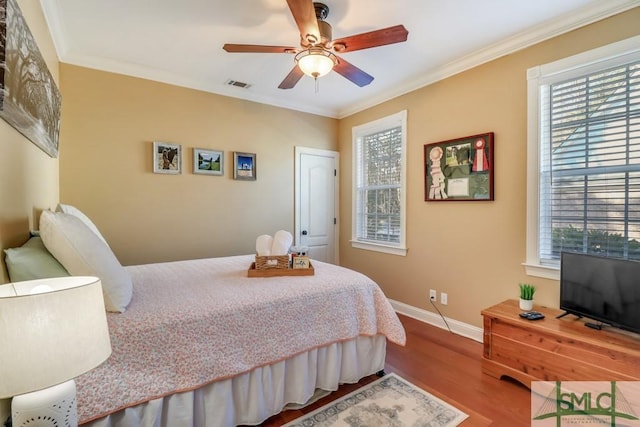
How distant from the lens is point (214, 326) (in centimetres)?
154

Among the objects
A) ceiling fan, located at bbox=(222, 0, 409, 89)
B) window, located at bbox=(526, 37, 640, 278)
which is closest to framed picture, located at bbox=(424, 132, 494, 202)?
window, located at bbox=(526, 37, 640, 278)

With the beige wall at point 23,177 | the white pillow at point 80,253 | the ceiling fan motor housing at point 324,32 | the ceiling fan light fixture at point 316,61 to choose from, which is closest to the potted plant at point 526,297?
the ceiling fan light fixture at point 316,61

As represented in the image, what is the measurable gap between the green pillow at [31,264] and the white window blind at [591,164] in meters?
3.12

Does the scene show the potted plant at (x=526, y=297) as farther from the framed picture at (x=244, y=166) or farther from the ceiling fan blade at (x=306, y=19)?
the framed picture at (x=244, y=166)

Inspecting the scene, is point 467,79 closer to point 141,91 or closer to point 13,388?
point 141,91

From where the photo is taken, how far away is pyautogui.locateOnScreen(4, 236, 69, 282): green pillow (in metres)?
1.22

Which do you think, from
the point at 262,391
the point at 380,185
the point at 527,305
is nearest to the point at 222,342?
the point at 262,391

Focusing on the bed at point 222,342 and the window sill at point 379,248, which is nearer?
the bed at point 222,342

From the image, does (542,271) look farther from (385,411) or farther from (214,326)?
(214,326)

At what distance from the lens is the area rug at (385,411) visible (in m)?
1.75

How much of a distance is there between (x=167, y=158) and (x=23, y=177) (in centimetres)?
166

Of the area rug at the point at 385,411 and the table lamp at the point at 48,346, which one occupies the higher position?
the table lamp at the point at 48,346

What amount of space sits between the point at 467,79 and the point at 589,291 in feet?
6.63

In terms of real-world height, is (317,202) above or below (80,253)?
above
